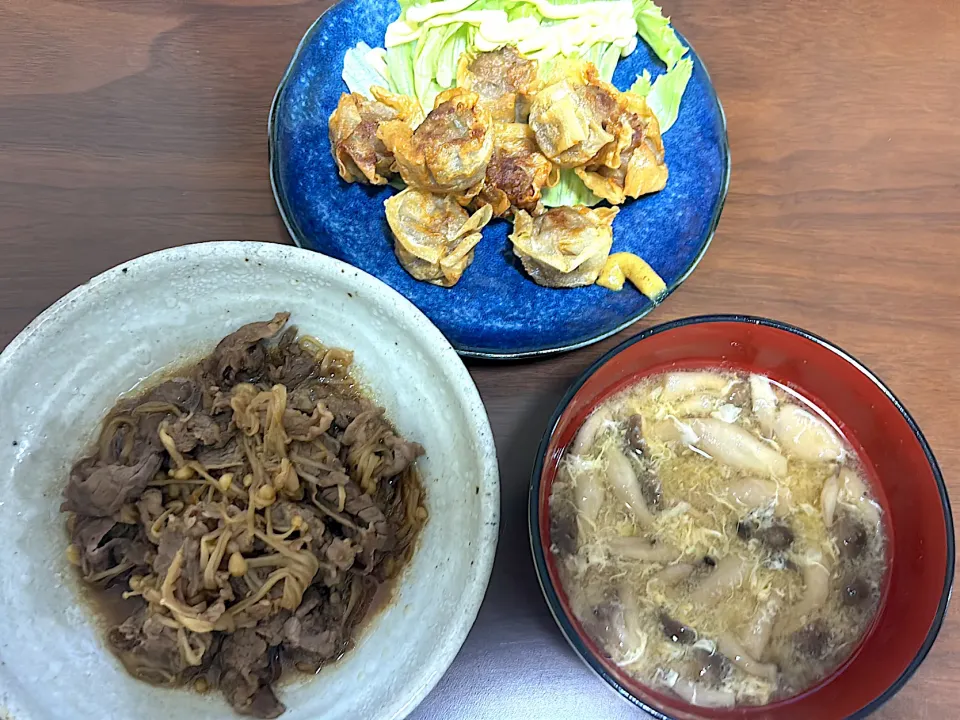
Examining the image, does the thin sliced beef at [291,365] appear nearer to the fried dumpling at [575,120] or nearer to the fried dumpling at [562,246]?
the fried dumpling at [562,246]

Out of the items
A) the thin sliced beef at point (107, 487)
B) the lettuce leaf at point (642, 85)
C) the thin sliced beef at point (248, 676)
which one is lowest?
the thin sliced beef at point (248, 676)

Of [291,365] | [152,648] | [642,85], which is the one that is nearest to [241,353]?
[291,365]

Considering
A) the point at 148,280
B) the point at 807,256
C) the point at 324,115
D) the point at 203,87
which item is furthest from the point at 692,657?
the point at 203,87

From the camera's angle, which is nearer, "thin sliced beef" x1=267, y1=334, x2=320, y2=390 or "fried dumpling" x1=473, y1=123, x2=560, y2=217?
"thin sliced beef" x1=267, y1=334, x2=320, y2=390

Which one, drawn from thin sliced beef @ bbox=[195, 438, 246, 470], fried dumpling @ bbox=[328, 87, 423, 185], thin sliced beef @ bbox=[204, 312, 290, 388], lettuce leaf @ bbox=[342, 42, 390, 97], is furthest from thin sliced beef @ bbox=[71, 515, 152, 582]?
lettuce leaf @ bbox=[342, 42, 390, 97]

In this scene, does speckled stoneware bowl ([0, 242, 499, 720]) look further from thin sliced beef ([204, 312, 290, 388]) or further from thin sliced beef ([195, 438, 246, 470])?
thin sliced beef ([195, 438, 246, 470])

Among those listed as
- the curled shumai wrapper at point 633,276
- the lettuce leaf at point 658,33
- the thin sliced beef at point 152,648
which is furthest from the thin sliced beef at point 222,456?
the lettuce leaf at point 658,33
